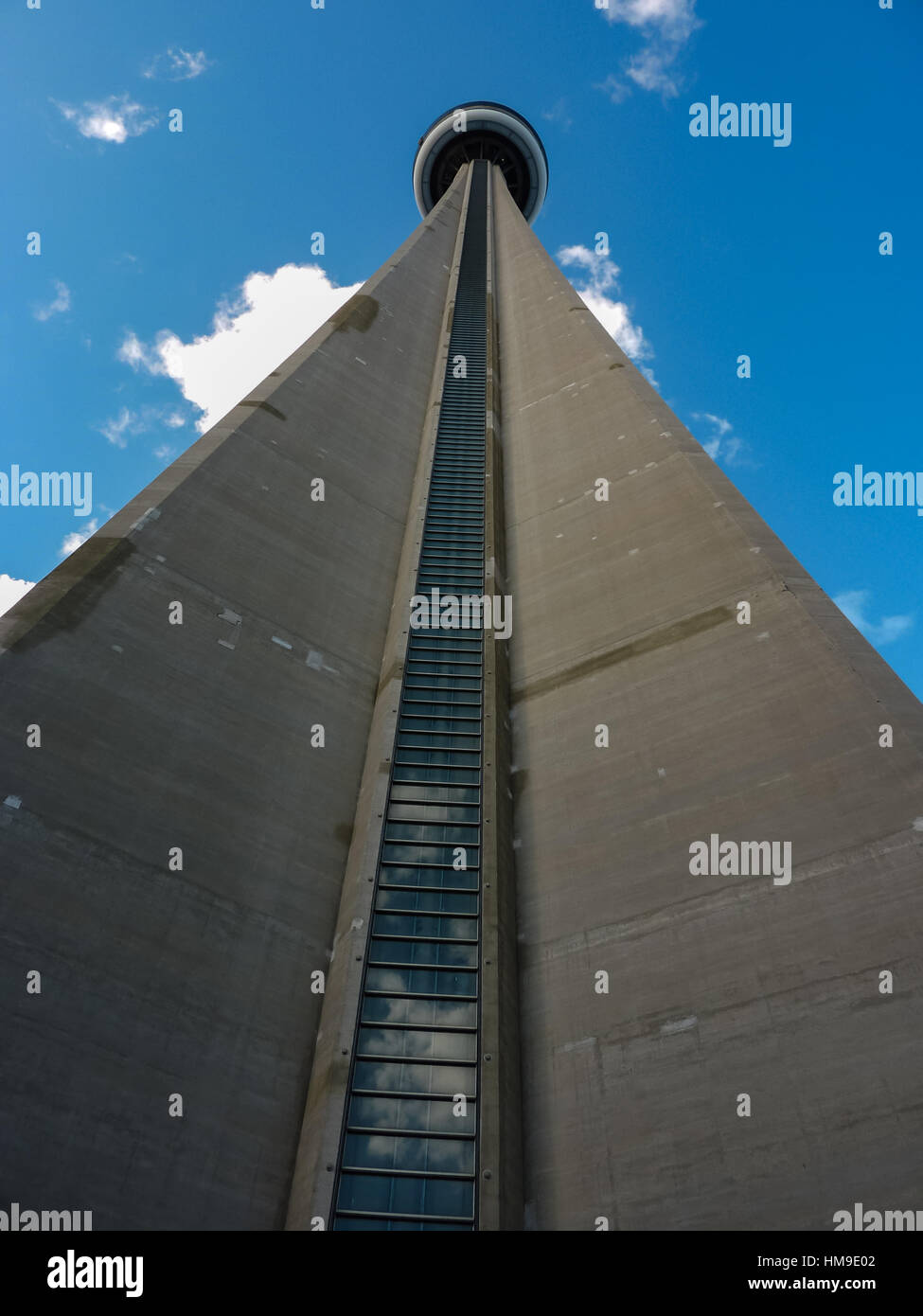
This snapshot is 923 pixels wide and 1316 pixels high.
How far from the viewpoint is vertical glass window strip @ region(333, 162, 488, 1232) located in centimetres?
742

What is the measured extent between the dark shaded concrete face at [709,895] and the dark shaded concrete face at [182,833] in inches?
95.4

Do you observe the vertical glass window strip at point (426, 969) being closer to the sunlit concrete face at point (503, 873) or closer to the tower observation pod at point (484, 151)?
the sunlit concrete face at point (503, 873)

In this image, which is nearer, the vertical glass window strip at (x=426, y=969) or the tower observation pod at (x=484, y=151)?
the vertical glass window strip at (x=426, y=969)

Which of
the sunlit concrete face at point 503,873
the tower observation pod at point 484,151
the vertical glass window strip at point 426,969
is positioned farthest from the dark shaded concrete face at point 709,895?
the tower observation pod at point 484,151

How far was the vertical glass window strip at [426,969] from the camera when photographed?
742 centimetres

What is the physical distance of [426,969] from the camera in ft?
29.7

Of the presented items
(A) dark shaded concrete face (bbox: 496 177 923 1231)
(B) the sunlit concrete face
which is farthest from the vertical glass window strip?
(A) dark shaded concrete face (bbox: 496 177 923 1231)

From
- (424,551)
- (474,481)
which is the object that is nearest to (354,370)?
(474,481)

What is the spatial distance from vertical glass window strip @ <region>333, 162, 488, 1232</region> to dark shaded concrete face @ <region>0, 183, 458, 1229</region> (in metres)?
0.63

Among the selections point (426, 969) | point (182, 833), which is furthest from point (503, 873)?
point (182, 833)

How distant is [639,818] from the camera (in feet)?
31.7
